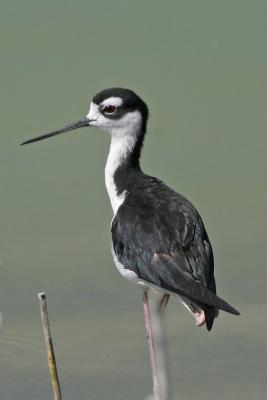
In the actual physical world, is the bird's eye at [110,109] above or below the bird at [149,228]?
above

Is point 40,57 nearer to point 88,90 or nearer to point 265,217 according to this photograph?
point 88,90

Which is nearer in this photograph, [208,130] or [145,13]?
[208,130]

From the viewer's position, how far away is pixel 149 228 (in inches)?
195

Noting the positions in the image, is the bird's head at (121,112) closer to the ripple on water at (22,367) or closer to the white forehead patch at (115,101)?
the white forehead patch at (115,101)

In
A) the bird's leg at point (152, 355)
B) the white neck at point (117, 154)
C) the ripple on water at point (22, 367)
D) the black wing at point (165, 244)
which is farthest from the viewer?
the white neck at point (117, 154)

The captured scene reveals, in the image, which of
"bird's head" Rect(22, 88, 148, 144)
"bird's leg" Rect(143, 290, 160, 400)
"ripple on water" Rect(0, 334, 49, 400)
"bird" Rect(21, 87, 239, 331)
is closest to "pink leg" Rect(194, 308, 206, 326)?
"bird" Rect(21, 87, 239, 331)

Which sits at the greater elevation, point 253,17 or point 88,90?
point 253,17

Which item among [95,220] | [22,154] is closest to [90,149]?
[22,154]

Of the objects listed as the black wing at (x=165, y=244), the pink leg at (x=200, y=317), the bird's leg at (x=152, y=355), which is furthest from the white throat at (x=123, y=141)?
the pink leg at (x=200, y=317)

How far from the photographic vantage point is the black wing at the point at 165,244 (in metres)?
4.70

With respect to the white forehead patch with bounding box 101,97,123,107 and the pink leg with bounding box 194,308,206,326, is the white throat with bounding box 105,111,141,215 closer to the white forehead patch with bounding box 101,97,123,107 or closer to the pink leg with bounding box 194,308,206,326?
the white forehead patch with bounding box 101,97,123,107

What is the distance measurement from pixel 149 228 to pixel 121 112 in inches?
27.7

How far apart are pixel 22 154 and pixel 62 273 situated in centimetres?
155

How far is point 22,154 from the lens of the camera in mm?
7641
